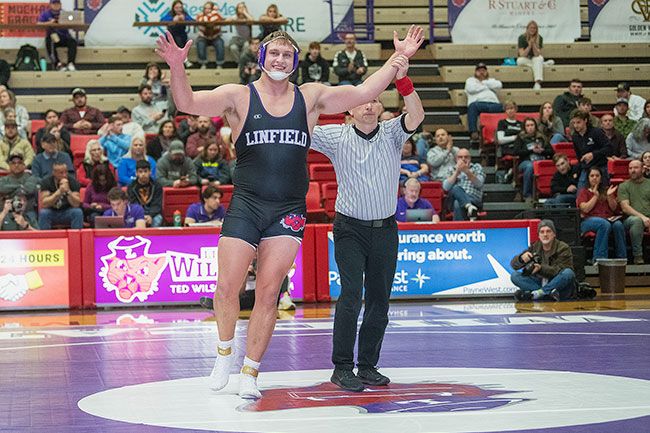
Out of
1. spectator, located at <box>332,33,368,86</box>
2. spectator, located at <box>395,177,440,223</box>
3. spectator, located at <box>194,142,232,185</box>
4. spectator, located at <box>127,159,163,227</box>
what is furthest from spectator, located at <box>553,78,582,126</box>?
spectator, located at <box>127,159,163,227</box>

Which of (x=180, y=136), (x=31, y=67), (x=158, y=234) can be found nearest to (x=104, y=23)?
(x=31, y=67)

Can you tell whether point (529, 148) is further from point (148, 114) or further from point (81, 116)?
point (81, 116)

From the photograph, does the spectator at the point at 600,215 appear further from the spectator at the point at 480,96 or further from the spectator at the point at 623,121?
the spectator at the point at 480,96

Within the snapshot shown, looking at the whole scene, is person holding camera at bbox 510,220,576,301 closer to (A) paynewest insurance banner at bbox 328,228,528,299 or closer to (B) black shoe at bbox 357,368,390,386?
(A) paynewest insurance banner at bbox 328,228,528,299

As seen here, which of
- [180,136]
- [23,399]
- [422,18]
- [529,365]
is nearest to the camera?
[23,399]

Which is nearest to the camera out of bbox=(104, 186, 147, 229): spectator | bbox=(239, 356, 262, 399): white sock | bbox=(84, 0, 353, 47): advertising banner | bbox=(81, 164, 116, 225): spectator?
bbox=(239, 356, 262, 399): white sock

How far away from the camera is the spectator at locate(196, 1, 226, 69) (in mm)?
19922

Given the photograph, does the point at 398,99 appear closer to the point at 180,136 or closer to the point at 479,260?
the point at 180,136

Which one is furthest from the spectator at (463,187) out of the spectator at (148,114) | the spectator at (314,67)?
the spectator at (148,114)

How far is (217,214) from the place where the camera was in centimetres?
1441

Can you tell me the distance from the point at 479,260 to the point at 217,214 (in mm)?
3320

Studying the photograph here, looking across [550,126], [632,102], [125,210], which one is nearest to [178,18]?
[125,210]

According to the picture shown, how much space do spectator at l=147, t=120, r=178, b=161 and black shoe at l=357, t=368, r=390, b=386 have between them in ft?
34.4

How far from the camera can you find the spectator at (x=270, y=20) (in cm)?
1964
